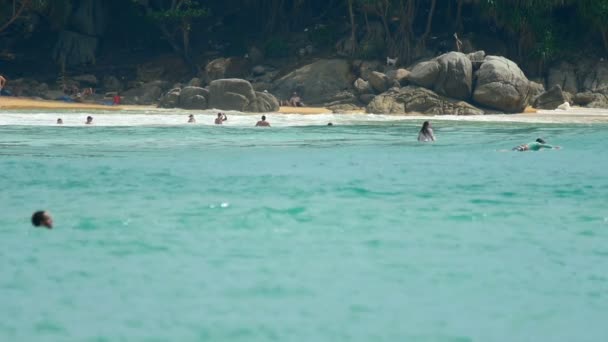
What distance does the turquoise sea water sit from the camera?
8.48m

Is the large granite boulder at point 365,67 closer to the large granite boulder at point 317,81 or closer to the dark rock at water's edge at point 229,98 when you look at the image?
the large granite boulder at point 317,81

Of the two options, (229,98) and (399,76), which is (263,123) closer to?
(229,98)

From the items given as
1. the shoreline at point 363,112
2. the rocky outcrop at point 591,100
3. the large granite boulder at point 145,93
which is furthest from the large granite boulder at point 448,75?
the large granite boulder at point 145,93

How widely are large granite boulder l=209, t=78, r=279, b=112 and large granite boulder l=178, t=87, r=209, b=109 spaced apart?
0.33 m

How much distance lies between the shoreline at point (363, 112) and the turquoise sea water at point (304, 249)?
1342 centimetres

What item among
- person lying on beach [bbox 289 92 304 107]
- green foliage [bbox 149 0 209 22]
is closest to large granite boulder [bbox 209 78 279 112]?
person lying on beach [bbox 289 92 304 107]

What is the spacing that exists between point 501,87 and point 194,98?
12025 millimetres

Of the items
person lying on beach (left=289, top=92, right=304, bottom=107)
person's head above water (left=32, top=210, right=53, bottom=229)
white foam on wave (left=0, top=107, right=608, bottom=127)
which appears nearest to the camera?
person's head above water (left=32, top=210, right=53, bottom=229)

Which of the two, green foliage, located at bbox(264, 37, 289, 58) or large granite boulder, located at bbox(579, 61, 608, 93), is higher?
green foliage, located at bbox(264, 37, 289, 58)

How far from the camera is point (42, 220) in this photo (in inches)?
485

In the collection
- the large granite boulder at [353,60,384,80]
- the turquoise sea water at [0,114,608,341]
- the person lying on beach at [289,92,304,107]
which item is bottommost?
the turquoise sea water at [0,114,608,341]

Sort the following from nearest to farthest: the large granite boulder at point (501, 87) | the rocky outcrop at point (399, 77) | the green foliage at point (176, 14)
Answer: the large granite boulder at point (501, 87), the rocky outcrop at point (399, 77), the green foliage at point (176, 14)

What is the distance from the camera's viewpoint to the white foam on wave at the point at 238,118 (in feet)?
108

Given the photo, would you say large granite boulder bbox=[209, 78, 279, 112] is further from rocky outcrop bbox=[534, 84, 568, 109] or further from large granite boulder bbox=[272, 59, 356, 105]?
rocky outcrop bbox=[534, 84, 568, 109]
